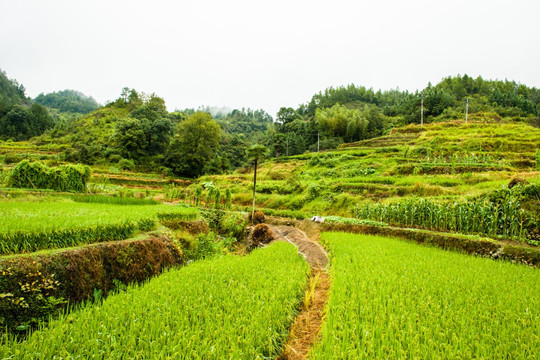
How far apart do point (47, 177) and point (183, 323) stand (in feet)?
53.5

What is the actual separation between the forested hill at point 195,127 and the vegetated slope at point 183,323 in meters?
39.6

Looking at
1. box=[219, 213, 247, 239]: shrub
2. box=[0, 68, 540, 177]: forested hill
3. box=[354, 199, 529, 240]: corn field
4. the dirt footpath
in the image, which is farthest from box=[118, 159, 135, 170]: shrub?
box=[354, 199, 529, 240]: corn field

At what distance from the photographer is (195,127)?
46.0m

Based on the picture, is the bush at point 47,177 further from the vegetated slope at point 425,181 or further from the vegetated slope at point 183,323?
the vegetated slope at point 183,323

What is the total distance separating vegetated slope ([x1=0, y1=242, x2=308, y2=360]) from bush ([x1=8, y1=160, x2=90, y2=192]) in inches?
555

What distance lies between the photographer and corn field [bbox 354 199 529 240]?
28.0 ft

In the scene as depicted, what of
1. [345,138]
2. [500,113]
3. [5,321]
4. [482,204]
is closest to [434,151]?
[482,204]

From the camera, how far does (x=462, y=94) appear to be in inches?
2773

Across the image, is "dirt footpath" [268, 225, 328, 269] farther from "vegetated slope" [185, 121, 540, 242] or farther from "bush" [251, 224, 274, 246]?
"vegetated slope" [185, 121, 540, 242]

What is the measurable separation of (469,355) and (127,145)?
47.2 m

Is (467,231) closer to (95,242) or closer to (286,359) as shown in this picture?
(286,359)

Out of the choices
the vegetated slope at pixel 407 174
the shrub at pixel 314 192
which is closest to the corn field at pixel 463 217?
the vegetated slope at pixel 407 174

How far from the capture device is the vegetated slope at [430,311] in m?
2.81

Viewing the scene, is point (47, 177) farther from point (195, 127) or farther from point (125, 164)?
point (195, 127)
